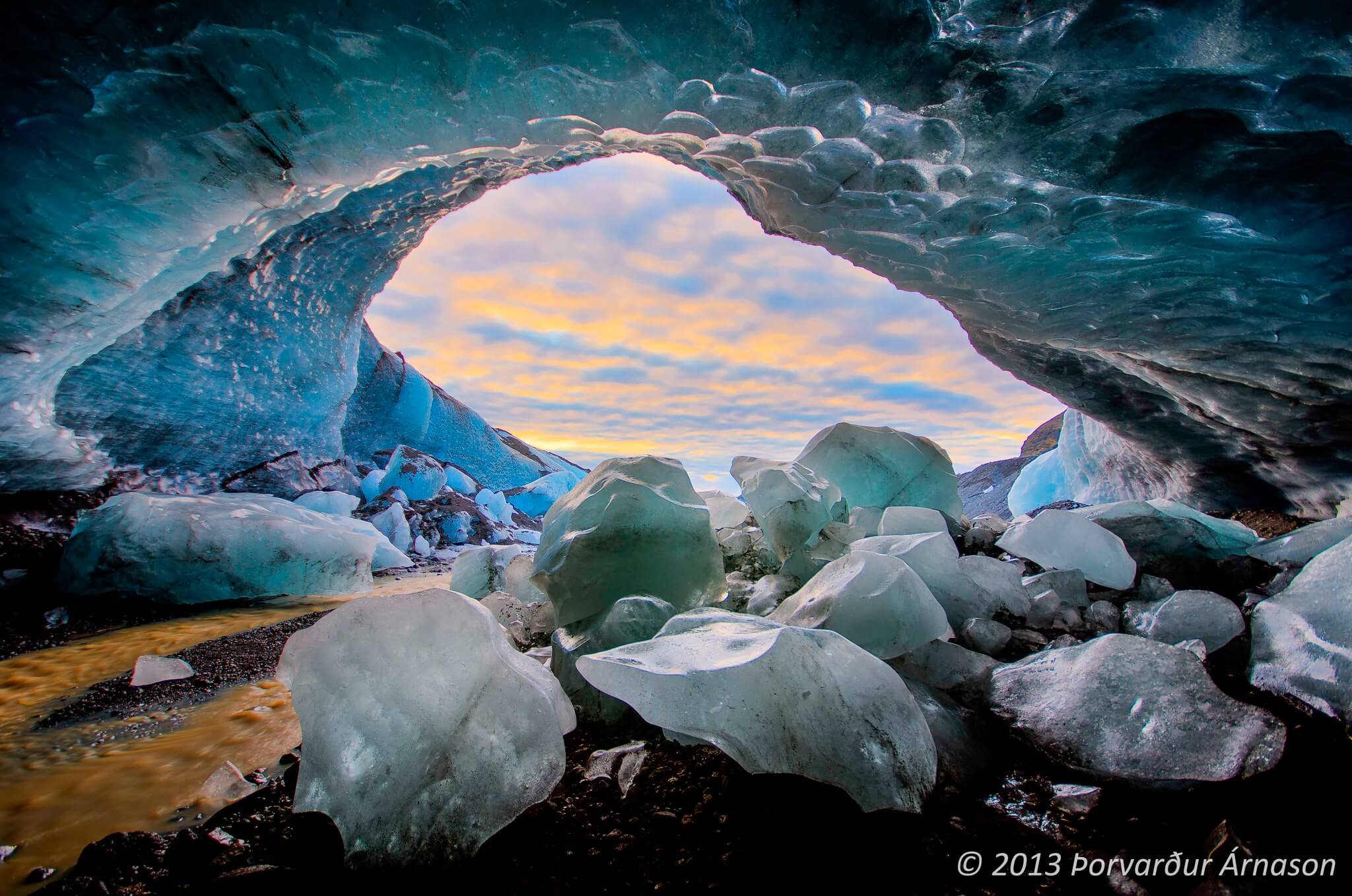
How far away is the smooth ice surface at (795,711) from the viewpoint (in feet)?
2.48

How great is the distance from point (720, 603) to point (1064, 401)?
13.3 ft

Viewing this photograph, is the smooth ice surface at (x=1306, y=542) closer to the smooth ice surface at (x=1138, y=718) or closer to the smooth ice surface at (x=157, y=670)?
the smooth ice surface at (x=1138, y=718)

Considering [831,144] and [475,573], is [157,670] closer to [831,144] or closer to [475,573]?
[475,573]

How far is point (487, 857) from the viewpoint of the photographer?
736 mm

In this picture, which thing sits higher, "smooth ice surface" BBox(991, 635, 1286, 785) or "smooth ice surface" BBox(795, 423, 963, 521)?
"smooth ice surface" BBox(991, 635, 1286, 785)

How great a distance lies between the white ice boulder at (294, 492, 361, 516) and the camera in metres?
5.46

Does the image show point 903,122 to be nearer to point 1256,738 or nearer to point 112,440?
point 1256,738

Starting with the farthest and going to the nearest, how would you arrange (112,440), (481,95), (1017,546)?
1. (112,440)
2. (481,95)
3. (1017,546)

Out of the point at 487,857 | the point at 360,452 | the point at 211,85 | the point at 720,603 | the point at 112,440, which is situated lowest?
the point at 360,452

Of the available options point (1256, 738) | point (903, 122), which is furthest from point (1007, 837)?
point (903, 122)

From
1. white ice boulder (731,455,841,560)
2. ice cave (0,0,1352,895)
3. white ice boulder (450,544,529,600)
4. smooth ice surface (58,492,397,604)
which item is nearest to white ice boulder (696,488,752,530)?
ice cave (0,0,1352,895)

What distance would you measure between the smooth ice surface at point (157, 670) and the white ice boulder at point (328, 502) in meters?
3.90

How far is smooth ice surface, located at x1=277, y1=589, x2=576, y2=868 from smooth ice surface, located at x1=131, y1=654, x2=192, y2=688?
162 centimetres

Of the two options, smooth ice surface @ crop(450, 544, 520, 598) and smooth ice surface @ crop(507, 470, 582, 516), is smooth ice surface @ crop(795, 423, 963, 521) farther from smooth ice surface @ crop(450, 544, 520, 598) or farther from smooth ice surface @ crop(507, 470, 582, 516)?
smooth ice surface @ crop(507, 470, 582, 516)
